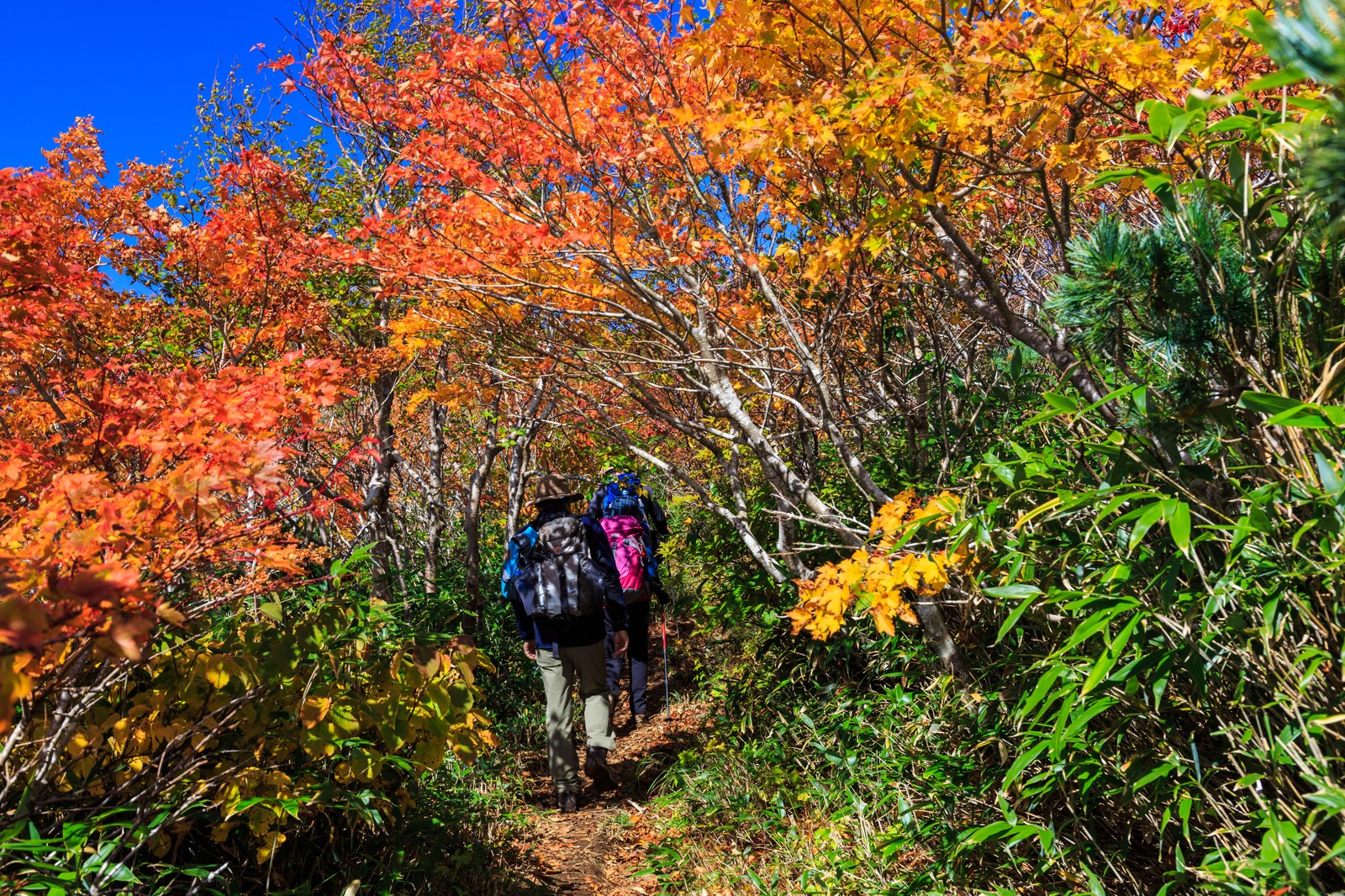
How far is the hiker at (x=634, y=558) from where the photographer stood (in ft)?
19.6

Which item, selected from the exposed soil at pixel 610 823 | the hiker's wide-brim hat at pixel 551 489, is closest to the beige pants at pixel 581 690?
the exposed soil at pixel 610 823

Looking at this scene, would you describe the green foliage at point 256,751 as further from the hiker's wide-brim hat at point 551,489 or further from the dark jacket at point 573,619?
the hiker's wide-brim hat at point 551,489

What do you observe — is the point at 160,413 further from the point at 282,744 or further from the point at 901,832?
the point at 901,832

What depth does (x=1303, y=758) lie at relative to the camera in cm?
189

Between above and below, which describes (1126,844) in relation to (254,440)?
below

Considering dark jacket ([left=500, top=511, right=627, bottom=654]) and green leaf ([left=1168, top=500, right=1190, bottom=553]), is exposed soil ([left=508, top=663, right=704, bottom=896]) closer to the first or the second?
dark jacket ([left=500, top=511, right=627, bottom=654])

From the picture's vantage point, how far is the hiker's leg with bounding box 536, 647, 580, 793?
16.5 ft

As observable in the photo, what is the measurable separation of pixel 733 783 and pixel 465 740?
5.84 feet

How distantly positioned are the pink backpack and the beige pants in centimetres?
78

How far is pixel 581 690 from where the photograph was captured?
5.27 m

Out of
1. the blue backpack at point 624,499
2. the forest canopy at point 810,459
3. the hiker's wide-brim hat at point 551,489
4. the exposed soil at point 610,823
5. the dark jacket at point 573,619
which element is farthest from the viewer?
the blue backpack at point 624,499

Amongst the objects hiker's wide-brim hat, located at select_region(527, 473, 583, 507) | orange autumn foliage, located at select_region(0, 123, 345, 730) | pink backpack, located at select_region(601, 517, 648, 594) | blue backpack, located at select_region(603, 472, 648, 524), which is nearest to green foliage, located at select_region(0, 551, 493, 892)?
orange autumn foliage, located at select_region(0, 123, 345, 730)

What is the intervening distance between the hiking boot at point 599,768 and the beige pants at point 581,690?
0.04 m

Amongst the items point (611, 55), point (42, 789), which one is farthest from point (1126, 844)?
point (611, 55)
